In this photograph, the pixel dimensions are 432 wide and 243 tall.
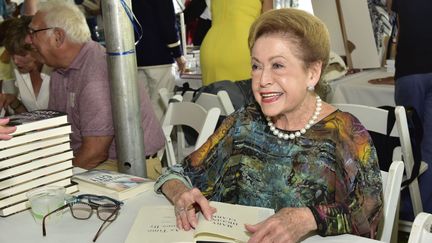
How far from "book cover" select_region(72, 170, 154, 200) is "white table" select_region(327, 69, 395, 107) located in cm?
178

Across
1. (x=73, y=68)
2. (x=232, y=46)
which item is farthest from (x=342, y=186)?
(x=232, y=46)

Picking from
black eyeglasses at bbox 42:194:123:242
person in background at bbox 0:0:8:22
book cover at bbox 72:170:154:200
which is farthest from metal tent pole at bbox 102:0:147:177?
person in background at bbox 0:0:8:22

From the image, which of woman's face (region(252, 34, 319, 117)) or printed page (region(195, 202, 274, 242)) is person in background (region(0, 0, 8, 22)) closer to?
woman's face (region(252, 34, 319, 117))

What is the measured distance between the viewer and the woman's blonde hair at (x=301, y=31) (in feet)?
5.06

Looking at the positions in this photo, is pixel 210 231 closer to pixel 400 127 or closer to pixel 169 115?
pixel 400 127

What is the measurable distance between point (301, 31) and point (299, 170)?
16.2 inches

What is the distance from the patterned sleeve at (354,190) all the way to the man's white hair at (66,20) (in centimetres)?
140

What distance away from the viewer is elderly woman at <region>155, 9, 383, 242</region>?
144 centimetres

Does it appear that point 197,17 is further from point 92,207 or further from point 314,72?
point 92,207

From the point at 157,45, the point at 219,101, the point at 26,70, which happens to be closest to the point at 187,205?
the point at 219,101

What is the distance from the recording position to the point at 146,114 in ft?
8.19

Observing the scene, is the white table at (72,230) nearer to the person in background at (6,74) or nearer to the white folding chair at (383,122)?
the white folding chair at (383,122)

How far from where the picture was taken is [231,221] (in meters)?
1.31

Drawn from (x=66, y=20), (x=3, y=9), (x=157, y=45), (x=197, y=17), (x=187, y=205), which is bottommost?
(x=187, y=205)
